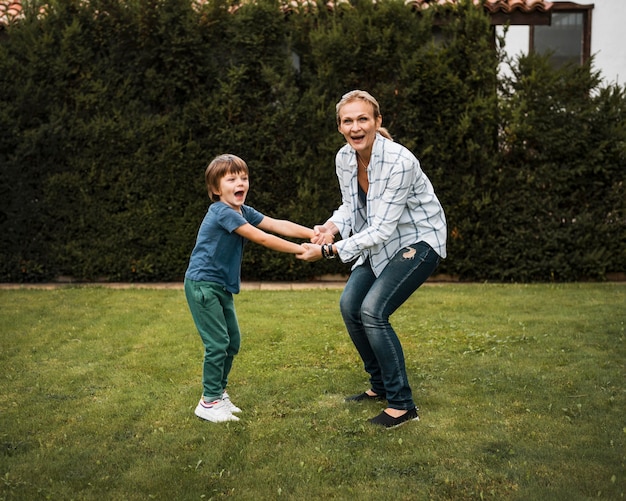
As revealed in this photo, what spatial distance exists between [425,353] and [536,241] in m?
4.43

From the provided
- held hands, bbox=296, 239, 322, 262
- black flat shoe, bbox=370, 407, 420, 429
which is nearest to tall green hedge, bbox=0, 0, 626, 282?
held hands, bbox=296, 239, 322, 262

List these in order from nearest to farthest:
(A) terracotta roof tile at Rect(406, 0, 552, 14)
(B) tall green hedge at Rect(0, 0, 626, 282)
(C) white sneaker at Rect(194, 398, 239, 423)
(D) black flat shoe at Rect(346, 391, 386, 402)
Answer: (C) white sneaker at Rect(194, 398, 239, 423) → (D) black flat shoe at Rect(346, 391, 386, 402) → (B) tall green hedge at Rect(0, 0, 626, 282) → (A) terracotta roof tile at Rect(406, 0, 552, 14)

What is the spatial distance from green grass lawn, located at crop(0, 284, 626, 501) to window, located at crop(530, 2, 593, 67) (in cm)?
1079

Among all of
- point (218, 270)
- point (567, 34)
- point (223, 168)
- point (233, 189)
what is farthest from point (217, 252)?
point (567, 34)

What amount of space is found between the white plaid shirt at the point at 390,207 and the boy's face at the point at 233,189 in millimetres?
648

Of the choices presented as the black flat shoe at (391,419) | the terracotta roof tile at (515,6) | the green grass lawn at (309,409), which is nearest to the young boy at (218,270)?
the green grass lawn at (309,409)

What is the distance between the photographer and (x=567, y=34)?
17.6 metres

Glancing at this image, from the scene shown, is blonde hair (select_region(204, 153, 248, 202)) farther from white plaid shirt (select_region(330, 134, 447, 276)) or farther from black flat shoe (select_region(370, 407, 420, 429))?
black flat shoe (select_region(370, 407, 420, 429))

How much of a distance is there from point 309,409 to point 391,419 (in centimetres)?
61

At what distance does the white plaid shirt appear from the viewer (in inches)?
179

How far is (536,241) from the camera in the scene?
33.5ft

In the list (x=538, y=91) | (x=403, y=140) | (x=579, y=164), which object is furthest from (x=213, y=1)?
(x=579, y=164)

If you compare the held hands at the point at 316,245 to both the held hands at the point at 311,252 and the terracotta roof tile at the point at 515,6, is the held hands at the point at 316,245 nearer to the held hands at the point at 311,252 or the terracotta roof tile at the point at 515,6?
the held hands at the point at 311,252

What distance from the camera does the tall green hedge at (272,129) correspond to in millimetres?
9914
